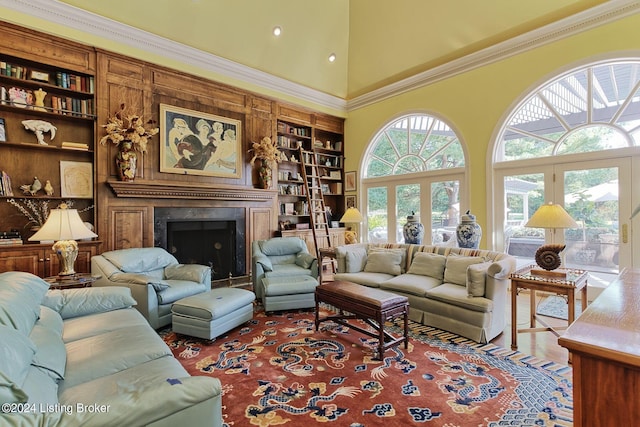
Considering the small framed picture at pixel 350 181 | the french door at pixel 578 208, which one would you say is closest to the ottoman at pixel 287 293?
the french door at pixel 578 208

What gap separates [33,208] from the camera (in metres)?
3.81

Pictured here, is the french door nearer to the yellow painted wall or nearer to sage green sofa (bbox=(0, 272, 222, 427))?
the yellow painted wall

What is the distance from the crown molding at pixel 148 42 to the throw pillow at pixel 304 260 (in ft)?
10.7

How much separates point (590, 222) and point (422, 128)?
301 cm

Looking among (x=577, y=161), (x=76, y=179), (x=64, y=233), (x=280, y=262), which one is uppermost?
(x=577, y=161)

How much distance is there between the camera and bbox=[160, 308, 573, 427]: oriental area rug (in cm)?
195

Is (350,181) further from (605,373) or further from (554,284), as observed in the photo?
(605,373)

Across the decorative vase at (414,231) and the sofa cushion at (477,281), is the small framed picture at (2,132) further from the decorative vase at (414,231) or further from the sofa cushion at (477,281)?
the sofa cushion at (477,281)

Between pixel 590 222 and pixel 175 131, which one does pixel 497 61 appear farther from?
pixel 175 131

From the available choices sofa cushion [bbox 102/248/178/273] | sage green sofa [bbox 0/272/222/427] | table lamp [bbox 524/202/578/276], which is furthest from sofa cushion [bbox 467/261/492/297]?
sofa cushion [bbox 102/248/178/273]

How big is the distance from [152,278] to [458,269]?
3.44 metres

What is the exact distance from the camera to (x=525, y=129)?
4.67m

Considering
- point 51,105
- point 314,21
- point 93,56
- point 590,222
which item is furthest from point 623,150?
point 51,105

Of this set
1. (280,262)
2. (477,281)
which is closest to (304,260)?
(280,262)
